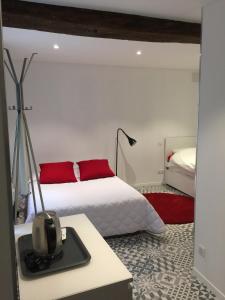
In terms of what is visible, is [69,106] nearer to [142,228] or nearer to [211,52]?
[142,228]

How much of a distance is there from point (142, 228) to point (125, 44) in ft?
7.16

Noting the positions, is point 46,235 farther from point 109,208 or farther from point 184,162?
point 184,162

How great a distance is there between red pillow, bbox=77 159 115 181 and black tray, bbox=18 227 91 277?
2.26 metres

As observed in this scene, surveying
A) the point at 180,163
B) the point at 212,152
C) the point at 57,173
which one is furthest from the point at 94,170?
the point at 212,152

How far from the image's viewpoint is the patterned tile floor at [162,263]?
7.43 ft

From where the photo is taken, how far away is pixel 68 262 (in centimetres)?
140

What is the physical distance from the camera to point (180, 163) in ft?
15.3

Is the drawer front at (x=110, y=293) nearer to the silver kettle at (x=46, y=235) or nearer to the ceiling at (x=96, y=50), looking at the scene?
the silver kettle at (x=46, y=235)

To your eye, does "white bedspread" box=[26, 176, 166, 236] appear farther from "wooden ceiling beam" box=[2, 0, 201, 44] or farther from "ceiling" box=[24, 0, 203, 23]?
"ceiling" box=[24, 0, 203, 23]

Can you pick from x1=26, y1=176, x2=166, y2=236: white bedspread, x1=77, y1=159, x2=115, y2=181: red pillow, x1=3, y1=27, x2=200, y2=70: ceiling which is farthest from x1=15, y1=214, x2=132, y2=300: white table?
x1=77, y1=159, x2=115, y2=181: red pillow

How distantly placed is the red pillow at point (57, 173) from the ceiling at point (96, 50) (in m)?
1.59

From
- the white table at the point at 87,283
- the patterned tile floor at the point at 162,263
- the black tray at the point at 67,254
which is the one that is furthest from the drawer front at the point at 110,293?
the patterned tile floor at the point at 162,263

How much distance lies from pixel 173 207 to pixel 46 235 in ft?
Answer: 9.89

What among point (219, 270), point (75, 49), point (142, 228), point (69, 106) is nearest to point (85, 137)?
point (69, 106)
